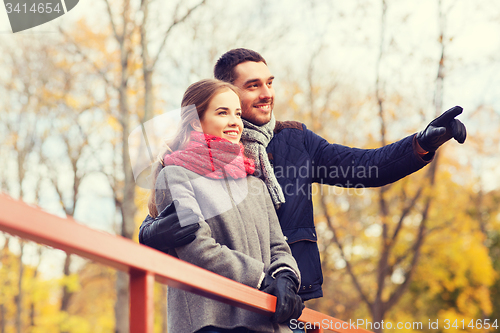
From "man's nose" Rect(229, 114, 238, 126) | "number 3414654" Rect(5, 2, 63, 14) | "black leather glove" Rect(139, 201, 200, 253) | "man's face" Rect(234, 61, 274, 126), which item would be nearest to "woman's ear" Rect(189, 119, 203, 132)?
"man's nose" Rect(229, 114, 238, 126)

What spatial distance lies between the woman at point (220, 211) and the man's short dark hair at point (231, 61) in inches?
15.3

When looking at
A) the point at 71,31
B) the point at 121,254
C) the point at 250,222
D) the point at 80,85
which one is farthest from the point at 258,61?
the point at 80,85

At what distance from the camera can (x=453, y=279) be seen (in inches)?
518

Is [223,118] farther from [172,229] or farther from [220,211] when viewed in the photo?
[172,229]

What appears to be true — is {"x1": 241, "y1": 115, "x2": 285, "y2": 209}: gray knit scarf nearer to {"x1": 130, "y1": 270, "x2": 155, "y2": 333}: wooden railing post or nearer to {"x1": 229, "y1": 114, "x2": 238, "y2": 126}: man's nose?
{"x1": 229, "y1": 114, "x2": 238, "y2": 126}: man's nose

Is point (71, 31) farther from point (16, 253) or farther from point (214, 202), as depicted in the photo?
point (214, 202)

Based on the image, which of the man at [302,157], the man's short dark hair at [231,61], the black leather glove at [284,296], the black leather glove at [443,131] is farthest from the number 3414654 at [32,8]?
the black leather glove at [284,296]

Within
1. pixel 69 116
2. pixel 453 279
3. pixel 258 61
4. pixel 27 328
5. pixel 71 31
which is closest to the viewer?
pixel 258 61

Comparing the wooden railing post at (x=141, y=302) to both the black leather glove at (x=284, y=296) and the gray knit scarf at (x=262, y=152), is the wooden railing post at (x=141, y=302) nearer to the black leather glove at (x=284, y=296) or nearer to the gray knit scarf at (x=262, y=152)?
the black leather glove at (x=284, y=296)

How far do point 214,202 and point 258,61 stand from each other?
111 cm

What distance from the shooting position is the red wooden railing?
0.79 meters

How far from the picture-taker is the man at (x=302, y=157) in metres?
2.18

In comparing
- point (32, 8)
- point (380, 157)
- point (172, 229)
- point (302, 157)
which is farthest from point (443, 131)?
point (32, 8)

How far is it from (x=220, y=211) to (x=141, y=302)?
Answer: 0.71 m
